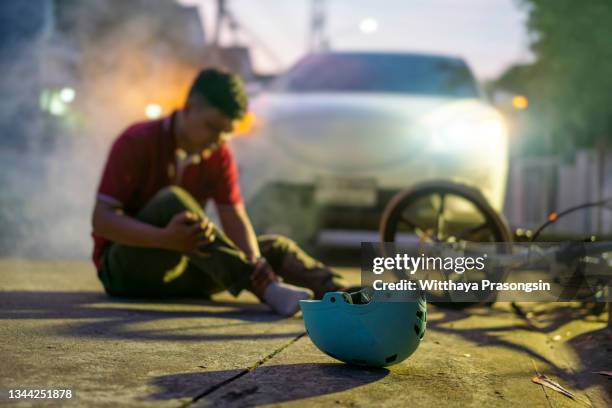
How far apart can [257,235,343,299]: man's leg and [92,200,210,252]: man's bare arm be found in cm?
58

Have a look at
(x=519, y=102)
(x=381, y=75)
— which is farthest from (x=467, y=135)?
(x=381, y=75)

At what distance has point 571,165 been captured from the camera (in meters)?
18.8

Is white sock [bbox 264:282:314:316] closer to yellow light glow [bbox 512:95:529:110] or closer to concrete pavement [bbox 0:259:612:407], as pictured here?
concrete pavement [bbox 0:259:612:407]

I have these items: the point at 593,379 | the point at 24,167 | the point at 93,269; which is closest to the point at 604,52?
the point at 24,167

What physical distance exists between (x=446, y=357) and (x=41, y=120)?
52.8 feet

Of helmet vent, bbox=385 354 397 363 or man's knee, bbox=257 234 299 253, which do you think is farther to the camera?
man's knee, bbox=257 234 299 253

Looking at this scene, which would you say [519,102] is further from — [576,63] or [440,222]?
[576,63]

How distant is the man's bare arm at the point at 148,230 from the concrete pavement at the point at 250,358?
291mm

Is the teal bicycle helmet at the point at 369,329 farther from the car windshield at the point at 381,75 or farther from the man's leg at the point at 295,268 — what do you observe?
the car windshield at the point at 381,75

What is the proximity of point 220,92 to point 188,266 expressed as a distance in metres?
0.85

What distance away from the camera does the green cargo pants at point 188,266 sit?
11.7 ft

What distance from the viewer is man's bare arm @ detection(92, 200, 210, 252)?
135 inches

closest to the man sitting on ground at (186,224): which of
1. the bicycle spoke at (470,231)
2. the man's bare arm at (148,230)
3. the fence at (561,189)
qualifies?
the man's bare arm at (148,230)

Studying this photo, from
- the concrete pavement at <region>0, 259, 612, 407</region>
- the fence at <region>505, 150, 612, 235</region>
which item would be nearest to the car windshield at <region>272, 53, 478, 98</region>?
the concrete pavement at <region>0, 259, 612, 407</region>
